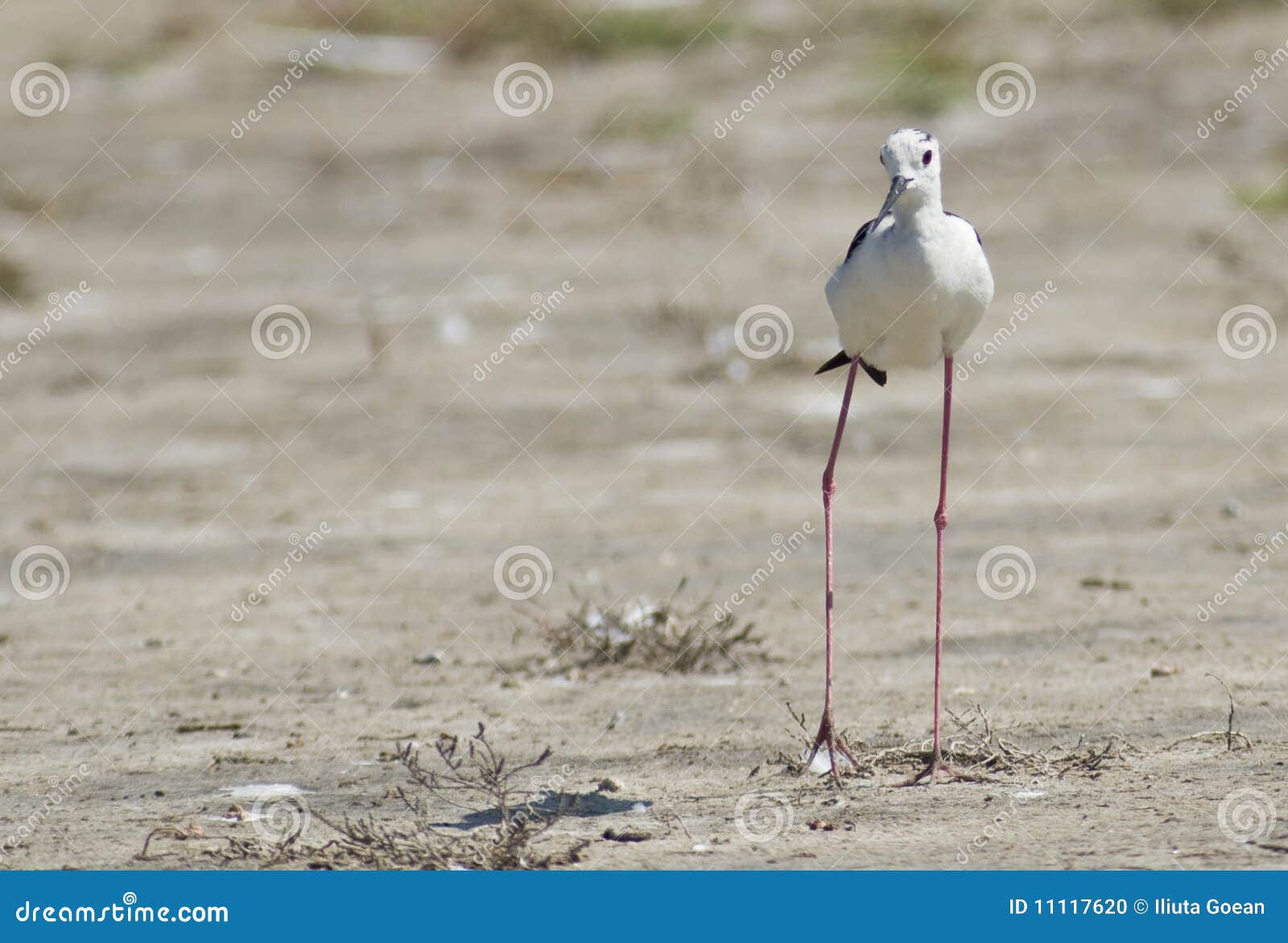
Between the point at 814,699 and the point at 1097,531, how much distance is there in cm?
282

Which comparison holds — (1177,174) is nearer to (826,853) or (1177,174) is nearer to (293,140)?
(293,140)

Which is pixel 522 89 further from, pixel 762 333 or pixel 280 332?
pixel 762 333

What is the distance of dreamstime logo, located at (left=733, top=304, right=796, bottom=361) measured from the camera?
36.7ft

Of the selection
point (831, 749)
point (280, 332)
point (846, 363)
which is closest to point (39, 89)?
point (280, 332)

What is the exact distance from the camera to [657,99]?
17062 millimetres

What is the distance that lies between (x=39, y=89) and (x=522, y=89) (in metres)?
5.71

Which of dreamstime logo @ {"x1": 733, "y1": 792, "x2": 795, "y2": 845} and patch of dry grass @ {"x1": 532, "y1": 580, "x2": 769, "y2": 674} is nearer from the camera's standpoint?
dreamstime logo @ {"x1": 733, "y1": 792, "x2": 795, "y2": 845}

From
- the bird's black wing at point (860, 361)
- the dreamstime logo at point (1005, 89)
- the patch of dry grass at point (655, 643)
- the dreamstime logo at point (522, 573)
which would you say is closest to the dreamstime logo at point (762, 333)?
the dreamstime logo at point (522, 573)

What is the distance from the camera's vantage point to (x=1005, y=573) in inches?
304
